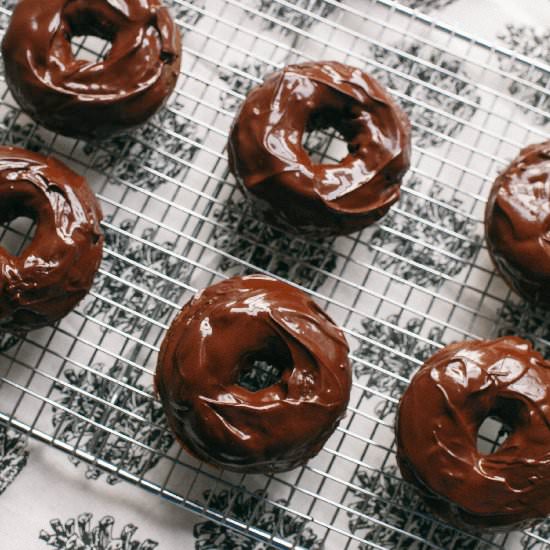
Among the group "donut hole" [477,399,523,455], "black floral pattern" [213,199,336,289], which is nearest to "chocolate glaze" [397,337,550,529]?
"donut hole" [477,399,523,455]

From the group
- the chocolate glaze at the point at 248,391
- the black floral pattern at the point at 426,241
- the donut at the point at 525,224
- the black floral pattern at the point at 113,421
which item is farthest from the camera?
the black floral pattern at the point at 426,241

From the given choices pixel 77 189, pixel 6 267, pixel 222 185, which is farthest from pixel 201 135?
pixel 6 267

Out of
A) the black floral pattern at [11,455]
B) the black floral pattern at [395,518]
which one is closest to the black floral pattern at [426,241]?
the black floral pattern at [395,518]

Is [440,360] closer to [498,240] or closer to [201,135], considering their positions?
[498,240]

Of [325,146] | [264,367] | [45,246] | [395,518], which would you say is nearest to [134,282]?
[45,246]

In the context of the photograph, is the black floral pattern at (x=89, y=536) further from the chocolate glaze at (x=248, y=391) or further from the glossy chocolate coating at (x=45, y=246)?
the glossy chocolate coating at (x=45, y=246)

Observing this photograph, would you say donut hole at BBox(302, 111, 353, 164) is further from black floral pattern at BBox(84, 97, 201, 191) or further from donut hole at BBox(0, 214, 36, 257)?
donut hole at BBox(0, 214, 36, 257)
